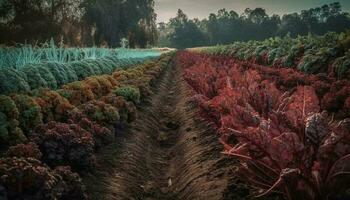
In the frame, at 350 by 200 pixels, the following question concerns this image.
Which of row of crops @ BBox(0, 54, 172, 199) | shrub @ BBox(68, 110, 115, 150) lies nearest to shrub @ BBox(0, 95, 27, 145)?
row of crops @ BBox(0, 54, 172, 199)

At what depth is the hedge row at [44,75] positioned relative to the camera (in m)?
10.1

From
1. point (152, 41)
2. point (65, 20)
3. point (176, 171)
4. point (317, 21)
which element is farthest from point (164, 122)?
point (317, 21)

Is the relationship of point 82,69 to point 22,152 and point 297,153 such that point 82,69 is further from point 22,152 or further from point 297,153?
point 297,153

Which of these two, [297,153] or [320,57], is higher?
[297,153]

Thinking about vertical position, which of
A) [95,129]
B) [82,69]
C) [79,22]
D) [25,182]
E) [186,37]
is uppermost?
[79,22]

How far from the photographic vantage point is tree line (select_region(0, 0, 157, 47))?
34375 millimetres

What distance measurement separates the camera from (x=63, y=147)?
5.96 m

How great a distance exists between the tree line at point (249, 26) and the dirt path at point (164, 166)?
357ft

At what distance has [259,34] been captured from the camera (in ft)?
452

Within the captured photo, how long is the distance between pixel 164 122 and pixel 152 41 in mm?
48243

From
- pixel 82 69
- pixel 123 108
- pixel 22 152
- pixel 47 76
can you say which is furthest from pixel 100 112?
pixel 82 69

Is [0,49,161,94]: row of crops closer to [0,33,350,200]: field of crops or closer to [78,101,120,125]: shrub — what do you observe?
[0,33,350,200]: field of crops

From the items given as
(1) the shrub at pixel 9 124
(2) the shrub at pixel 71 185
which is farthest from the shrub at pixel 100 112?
(2) the shrub at pixel 71 185

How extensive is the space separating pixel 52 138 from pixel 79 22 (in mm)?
42455
